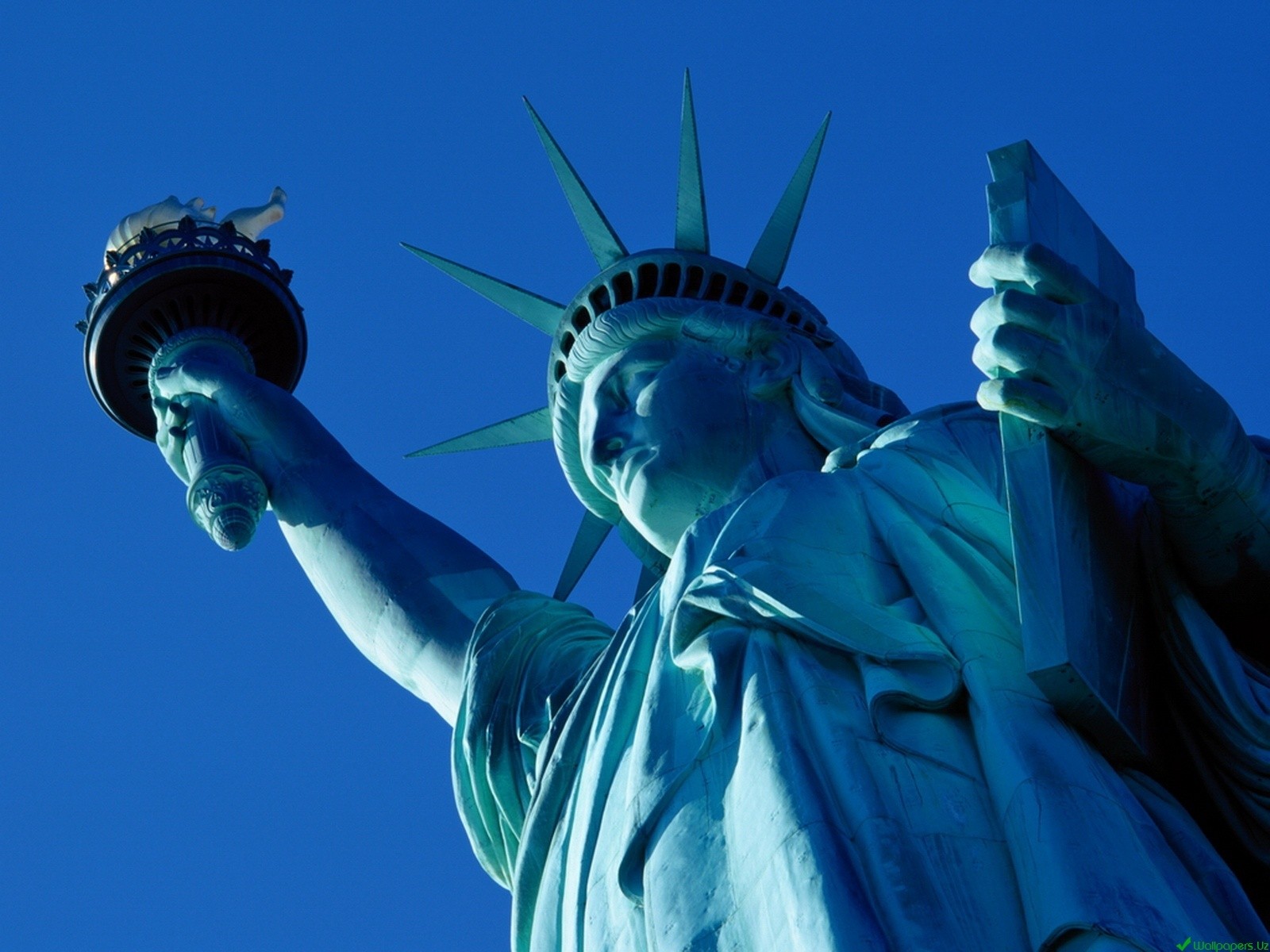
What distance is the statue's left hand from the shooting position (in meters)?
8.68

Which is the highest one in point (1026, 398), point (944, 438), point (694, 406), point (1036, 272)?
point (694, 406)

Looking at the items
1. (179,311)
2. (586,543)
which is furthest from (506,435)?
(179,311)

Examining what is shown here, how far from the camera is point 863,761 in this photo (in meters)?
8.52

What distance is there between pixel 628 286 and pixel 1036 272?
3.40 m

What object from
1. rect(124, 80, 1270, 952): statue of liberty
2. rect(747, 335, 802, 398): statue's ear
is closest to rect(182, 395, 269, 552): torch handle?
rect(124, 80, 1270, 952): statue of liberty

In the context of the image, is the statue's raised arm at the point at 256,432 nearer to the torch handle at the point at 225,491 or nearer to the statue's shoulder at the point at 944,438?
the torch handle at the point at 225,491

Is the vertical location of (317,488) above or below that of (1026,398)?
above

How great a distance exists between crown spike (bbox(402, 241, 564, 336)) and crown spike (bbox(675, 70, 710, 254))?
23.7 inches

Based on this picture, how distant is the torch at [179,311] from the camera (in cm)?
1425

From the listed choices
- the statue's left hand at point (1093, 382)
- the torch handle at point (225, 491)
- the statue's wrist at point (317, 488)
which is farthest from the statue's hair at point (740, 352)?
the statue's left hand at point (1093, 382)

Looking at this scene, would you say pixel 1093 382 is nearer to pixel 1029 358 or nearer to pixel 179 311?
pixel 1029 358

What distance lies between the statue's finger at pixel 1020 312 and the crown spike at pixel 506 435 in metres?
4.06

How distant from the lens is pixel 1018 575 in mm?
8695

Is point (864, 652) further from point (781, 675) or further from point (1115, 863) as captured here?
point (1115, 863)
